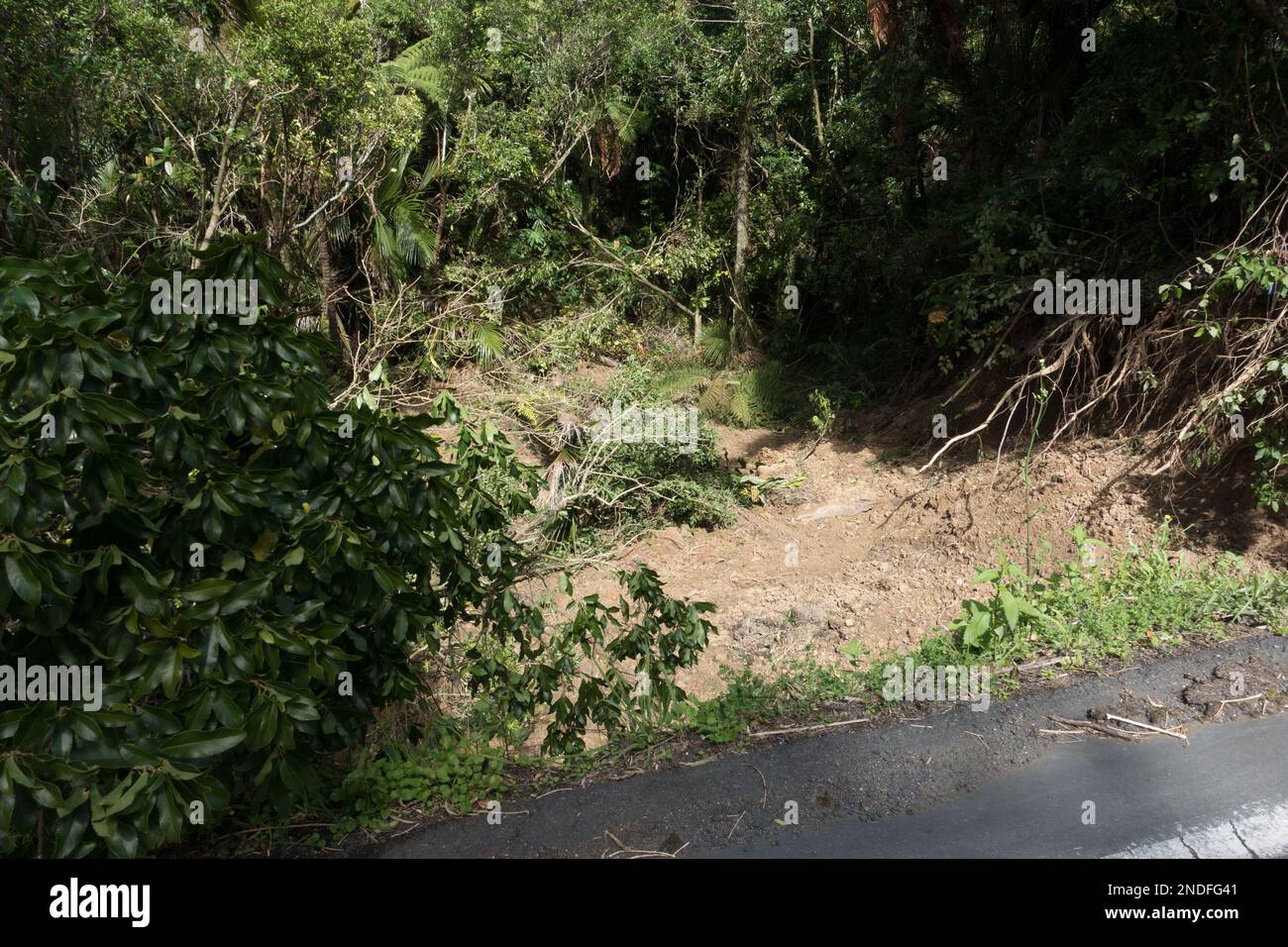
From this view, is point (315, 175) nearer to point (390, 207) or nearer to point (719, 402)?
point (390, 207)

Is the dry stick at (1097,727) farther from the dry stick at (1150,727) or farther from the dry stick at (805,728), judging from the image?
the dry stick at (805,728)

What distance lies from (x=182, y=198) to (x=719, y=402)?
21.0 feet

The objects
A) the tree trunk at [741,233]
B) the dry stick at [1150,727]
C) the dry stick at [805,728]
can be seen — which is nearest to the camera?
the dry stick at [1150,727]

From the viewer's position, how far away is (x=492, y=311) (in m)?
12.6

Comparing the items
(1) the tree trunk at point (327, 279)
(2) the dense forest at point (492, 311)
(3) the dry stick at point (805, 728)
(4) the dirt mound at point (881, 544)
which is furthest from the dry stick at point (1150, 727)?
(1) the tree trunk at point (327, 279)

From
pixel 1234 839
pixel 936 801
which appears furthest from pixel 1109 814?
pixel 936 801

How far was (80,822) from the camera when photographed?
8.41 ft

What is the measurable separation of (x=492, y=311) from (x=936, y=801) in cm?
1007

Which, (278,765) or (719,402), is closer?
(278,765)

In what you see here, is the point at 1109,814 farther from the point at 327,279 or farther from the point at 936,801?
the point at 327,279

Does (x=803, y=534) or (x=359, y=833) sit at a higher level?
(x=803, y=534)

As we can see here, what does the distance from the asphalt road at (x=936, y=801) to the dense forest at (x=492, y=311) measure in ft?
1.40

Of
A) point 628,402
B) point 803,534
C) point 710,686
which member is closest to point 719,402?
point 628,402

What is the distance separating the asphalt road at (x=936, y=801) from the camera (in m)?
3.54
